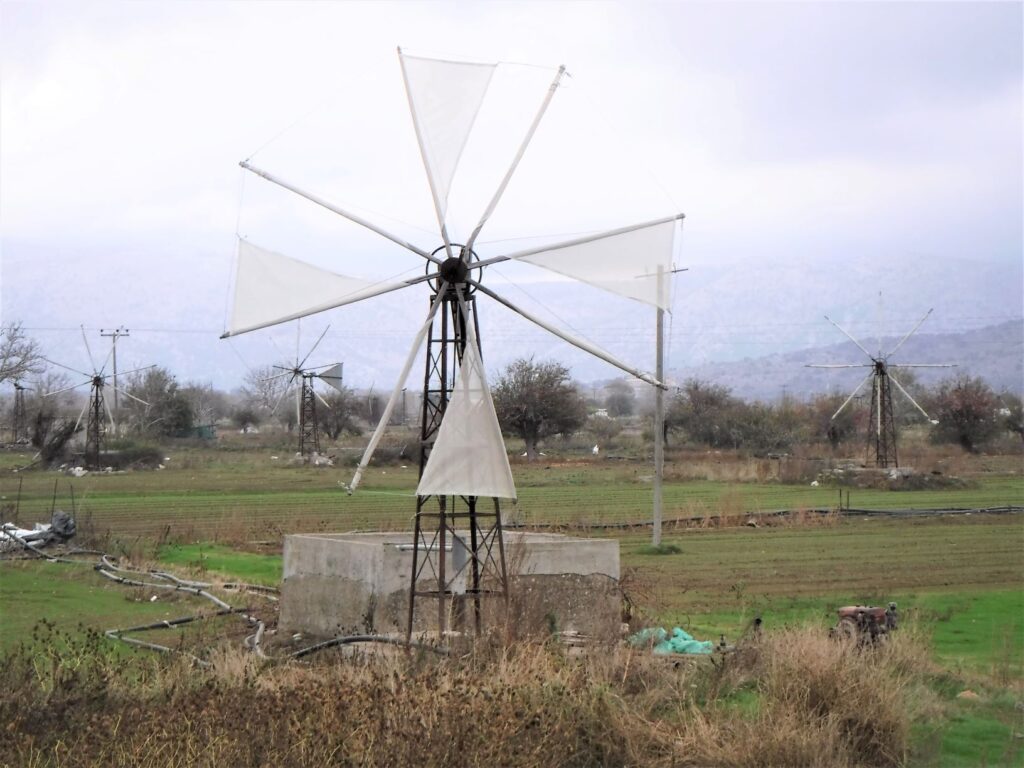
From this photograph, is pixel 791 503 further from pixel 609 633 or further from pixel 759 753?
pixel 759 753

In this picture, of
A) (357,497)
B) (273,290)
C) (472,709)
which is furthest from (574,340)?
(357,497)

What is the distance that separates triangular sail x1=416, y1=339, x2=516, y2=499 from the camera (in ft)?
42.1

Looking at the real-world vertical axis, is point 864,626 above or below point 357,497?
below

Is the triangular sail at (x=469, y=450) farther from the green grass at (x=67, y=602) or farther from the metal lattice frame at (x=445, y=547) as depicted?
the green grass at (x=67, y=602)

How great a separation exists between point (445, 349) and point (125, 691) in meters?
4.70

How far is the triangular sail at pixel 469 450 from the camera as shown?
42.1 ft

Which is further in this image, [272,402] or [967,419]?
[272,402]

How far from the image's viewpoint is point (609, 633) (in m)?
14.6

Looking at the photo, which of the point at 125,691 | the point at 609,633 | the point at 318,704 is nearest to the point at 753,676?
the point at 609,633

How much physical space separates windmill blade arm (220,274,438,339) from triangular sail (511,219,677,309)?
3.57 ft

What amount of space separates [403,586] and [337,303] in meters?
3.54

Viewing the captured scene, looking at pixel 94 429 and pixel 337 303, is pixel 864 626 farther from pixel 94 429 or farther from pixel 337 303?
pixel 94 429

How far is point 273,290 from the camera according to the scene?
12.9 meters

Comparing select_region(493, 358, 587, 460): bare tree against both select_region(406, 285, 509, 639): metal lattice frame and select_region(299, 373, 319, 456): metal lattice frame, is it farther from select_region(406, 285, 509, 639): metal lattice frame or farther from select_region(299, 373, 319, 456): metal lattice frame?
select_region(406, 285, 509, 639): metal lattice frame
